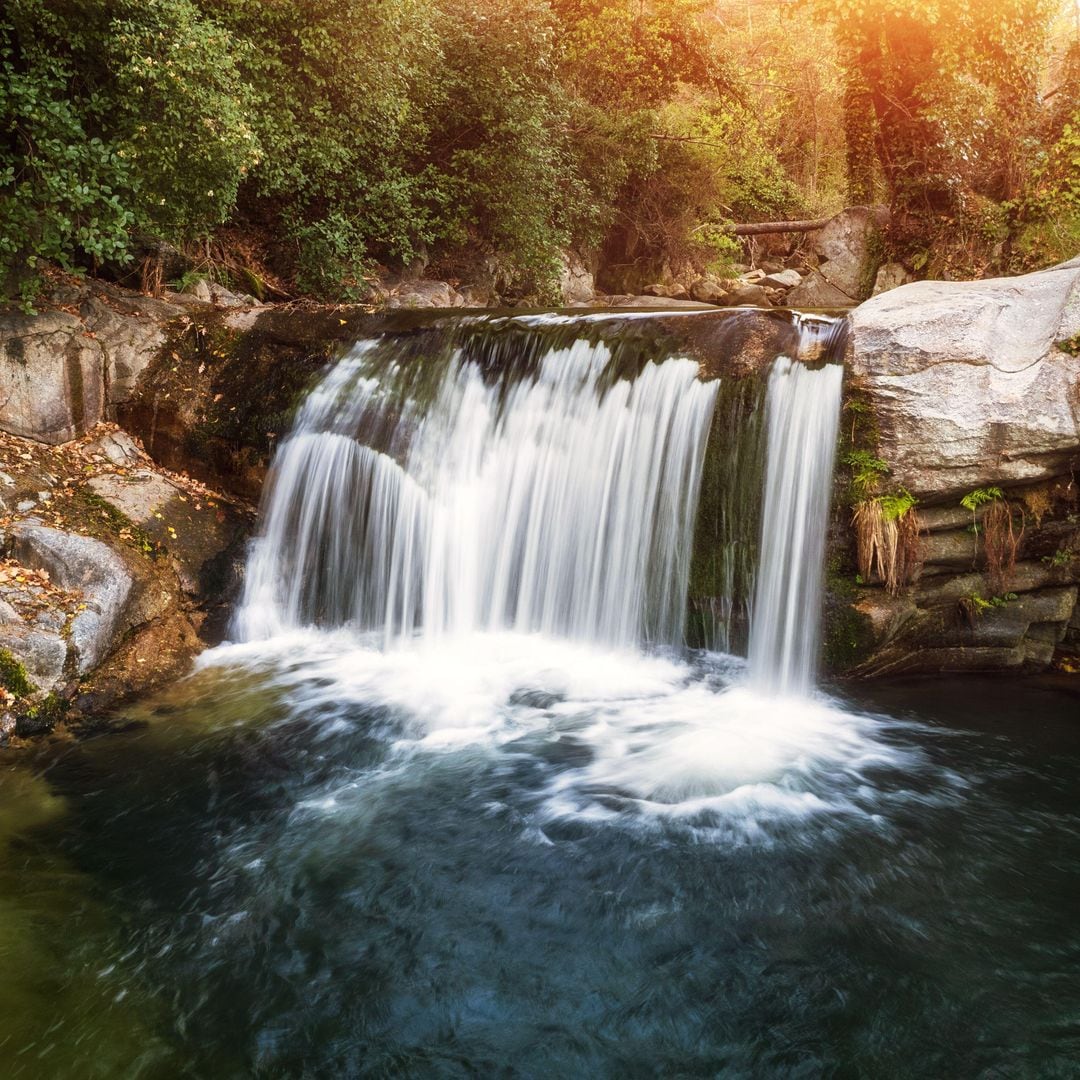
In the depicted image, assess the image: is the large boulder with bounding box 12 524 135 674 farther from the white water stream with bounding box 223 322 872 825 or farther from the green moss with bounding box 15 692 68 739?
the white water stream with bounding box 223 322 872 825

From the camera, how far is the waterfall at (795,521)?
635 cm

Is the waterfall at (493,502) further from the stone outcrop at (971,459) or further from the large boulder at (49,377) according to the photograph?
the large boulder at (49,377)

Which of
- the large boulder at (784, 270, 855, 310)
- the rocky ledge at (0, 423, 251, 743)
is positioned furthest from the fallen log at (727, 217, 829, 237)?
the rocky ledge at (0, 423, 251, 743)

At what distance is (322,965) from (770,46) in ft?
103

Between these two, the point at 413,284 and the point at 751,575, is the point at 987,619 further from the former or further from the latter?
the point at 413,284

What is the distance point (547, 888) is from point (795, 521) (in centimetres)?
368

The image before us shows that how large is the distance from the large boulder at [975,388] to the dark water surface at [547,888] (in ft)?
6.10

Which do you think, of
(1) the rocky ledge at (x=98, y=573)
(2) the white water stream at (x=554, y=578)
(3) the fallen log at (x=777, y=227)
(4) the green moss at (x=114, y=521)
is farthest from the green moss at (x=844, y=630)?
(3) the fallen log at (x=777, y=227)

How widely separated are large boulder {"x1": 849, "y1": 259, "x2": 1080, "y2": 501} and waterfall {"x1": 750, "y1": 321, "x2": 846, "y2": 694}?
0.36m

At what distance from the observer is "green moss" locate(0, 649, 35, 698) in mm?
5398

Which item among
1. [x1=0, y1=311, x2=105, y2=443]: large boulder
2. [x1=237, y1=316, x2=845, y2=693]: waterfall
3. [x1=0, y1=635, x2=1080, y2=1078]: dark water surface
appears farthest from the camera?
[x1=0, y1=311, x2=105, y2=443]: large boulder

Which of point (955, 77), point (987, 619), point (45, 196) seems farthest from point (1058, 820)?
point (955, 77)

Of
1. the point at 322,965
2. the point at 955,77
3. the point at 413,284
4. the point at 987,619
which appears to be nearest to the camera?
the point at 322,965

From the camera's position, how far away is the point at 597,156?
681 inches
